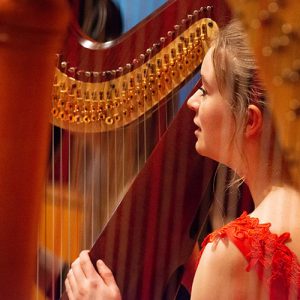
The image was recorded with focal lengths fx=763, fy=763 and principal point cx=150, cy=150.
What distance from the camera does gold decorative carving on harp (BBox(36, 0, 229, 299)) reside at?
1.49 meters

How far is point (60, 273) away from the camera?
5.17 ft

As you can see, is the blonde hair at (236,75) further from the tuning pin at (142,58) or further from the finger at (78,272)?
the finger at (78,272)

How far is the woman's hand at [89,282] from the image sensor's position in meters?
1.43

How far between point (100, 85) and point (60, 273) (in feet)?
1.30

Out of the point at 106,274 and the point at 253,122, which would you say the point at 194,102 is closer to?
the point at 253,122

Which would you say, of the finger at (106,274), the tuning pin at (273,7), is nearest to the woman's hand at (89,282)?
the finger at (106,274)

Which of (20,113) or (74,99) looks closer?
(20,113)

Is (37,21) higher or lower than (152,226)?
higher

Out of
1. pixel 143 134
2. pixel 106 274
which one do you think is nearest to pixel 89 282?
pixel 106 274

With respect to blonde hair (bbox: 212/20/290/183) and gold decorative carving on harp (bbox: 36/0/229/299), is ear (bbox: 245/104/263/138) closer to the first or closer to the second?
blonde hair (bbox: 212/20/290/183)

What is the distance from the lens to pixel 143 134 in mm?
1573

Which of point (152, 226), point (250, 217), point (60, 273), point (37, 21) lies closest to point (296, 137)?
point (37, 21)

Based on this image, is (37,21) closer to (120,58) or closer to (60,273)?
(120,58)

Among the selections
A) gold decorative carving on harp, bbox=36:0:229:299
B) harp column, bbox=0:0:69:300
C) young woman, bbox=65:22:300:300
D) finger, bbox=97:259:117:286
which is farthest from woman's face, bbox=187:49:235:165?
harp column, bbox=0:0:69:300
